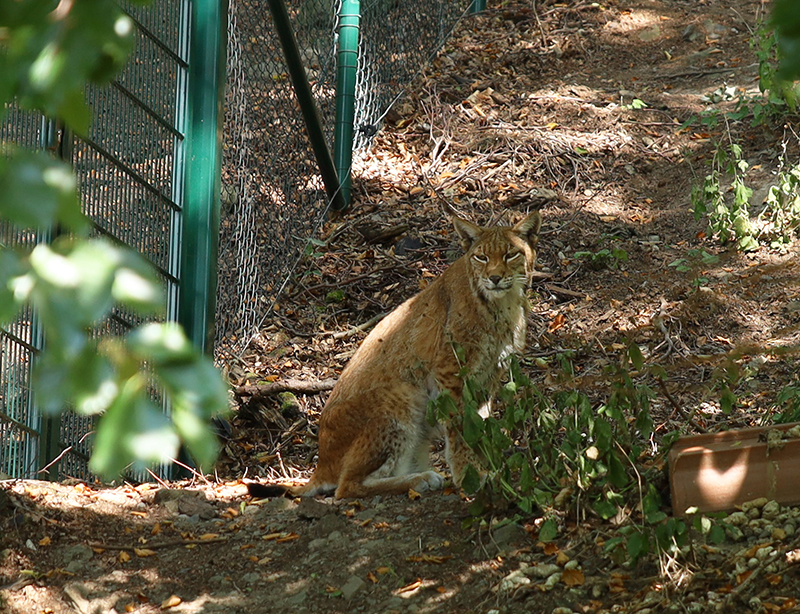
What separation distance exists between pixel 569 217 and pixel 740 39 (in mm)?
3997

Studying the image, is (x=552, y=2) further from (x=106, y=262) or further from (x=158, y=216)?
(x=106, y=262)

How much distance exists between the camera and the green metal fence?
4.74m

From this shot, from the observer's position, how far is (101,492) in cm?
488

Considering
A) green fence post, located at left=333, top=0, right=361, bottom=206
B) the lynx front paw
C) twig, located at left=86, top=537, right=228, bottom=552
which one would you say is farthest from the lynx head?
green fence post, located at left=333, top=0, right=361, bottom=206

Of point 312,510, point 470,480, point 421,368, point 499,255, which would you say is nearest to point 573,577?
point 470,480

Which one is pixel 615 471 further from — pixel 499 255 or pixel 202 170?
pixel 202 170

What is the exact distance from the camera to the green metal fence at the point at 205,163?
15.6ft

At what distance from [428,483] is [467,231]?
159cm

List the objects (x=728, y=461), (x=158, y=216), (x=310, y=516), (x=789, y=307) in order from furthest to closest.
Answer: (x=789, y=307) → (x=158, y=216) → (x=310, y=516) → (x=728, y=461)

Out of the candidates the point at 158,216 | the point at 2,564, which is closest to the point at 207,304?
the point at 158,216

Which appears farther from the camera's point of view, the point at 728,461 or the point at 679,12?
the point at 679,12

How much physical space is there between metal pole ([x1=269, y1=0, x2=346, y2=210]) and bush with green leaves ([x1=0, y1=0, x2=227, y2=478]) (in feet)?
18.4

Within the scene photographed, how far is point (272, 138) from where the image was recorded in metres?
7.21

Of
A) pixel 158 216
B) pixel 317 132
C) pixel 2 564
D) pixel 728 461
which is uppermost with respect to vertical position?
pixel 317 132
